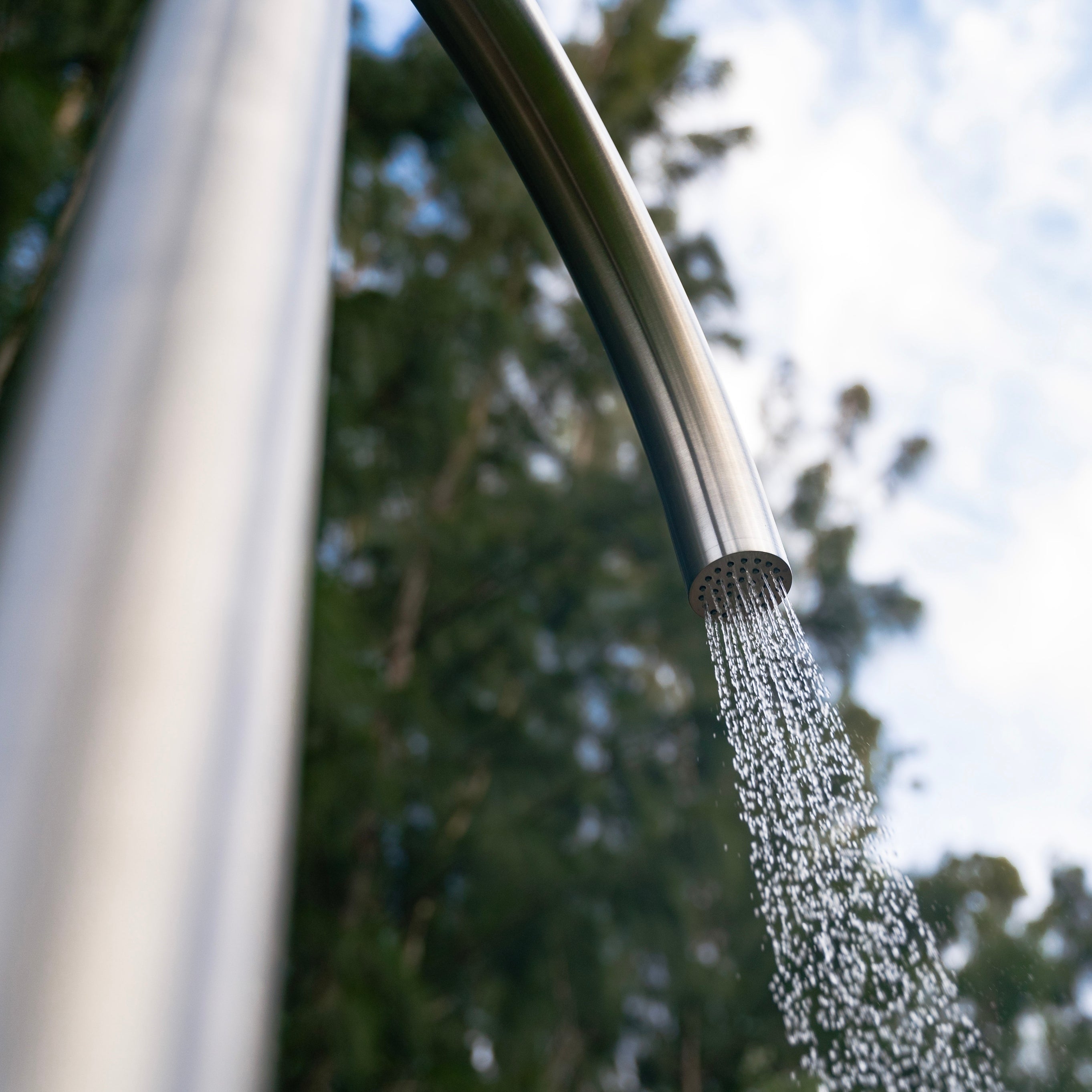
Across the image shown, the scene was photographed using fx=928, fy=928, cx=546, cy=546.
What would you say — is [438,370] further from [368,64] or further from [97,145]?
[97,145]

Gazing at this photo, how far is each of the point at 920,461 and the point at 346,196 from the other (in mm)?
7221

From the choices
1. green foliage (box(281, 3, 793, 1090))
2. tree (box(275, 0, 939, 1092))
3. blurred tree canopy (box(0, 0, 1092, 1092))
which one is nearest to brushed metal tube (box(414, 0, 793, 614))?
blurred tree canopy (box(0, 0, 1092, 1092))

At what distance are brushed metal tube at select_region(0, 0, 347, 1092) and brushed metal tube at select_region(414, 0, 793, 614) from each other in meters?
0.13

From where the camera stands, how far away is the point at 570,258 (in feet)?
1.96

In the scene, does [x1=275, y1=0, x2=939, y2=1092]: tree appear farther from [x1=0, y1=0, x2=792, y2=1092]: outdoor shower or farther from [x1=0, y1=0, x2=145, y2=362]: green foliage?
[x1=0, y1=0, x2=792, y2=1092]: outdoor shower

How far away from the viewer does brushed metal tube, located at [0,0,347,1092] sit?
285 mm

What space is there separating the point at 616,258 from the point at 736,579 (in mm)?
210

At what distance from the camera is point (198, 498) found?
0.38 metres

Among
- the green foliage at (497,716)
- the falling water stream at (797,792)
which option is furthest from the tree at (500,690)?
the falling water stream at (797,792)

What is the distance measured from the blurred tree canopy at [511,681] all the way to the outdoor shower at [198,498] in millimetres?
2823

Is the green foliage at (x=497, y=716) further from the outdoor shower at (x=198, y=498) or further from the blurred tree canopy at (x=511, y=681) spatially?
the outdoor shower at (x=198, y=498)

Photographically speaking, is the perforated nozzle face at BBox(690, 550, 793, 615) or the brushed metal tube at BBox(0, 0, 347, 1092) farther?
the perforated nozzle face at BBox(690, 550, 793, 615)

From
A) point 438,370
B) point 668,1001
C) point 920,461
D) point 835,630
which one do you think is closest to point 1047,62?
point 920,461

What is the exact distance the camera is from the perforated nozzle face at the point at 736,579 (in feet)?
1.63
